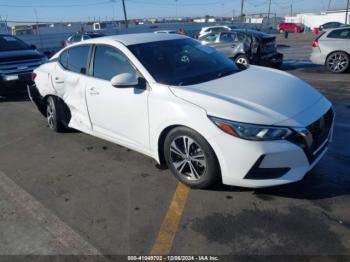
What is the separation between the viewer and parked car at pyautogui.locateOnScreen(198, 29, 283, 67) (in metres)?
11.5

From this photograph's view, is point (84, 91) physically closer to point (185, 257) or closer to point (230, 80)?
point (230, 80)

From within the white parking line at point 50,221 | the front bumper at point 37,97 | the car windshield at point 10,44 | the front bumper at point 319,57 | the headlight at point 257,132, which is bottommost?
the white parking line at point 50,221

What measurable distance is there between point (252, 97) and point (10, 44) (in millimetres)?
8367

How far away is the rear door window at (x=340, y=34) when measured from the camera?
413 inches

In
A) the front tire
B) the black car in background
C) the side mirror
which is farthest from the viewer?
Result: the black car in background

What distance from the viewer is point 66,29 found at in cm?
3806

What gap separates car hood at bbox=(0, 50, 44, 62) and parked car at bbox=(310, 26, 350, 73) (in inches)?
333

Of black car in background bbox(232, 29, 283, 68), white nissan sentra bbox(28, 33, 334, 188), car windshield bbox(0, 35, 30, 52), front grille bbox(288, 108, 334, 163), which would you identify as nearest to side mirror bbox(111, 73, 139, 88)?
white nissan sentra bbox(28, 33, 334, 188)

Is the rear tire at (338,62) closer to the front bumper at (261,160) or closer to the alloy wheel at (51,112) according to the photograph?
the front bumper at (261,160)

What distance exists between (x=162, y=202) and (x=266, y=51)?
30.4 ft

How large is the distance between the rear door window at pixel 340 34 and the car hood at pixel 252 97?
778 centimetres

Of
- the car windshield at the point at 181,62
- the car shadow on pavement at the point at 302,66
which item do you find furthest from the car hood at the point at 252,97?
the car shadow on pavement at the point at 302,66

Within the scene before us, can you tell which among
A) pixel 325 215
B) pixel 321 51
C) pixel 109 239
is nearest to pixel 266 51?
pixel 321 51

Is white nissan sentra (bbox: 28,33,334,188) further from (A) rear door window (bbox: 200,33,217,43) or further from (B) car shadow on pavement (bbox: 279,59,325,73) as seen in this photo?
(A) rear door window (bbox: 200,33,217,43)
